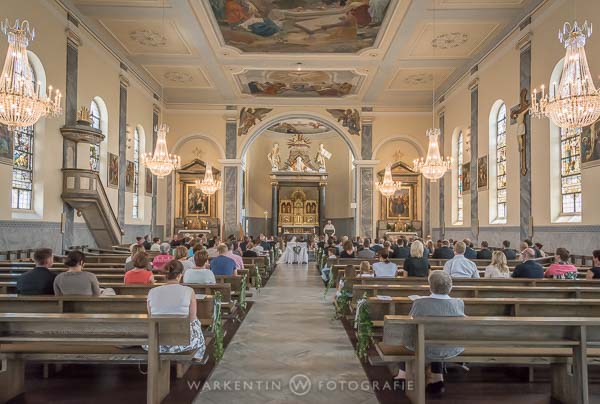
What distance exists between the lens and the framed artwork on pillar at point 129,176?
1787 centimetres

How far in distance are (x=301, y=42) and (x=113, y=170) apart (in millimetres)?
7379

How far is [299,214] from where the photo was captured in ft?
103

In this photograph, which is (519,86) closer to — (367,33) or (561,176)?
(561,176)

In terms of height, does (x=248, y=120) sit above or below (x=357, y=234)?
above

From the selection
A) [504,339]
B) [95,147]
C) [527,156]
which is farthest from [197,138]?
[504,339]

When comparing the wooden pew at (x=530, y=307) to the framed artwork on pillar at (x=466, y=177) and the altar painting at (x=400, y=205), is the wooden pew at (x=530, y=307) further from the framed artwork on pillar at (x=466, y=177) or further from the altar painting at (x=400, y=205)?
the altar painting at (x=400, y=205)

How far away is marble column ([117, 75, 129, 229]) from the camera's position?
17.0m

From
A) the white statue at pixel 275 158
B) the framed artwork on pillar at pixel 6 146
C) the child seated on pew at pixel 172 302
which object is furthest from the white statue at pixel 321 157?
the child seated on pew at pixel 172 302

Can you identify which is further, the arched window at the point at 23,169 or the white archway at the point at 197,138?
the white archway at the point at 197,138

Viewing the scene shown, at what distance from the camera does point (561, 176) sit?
11.9m

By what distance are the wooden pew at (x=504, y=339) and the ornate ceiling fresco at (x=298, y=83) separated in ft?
50.6

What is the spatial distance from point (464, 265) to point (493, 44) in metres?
9.97

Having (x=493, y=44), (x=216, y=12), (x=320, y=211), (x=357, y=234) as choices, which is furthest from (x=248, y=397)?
(x=320, y=211)

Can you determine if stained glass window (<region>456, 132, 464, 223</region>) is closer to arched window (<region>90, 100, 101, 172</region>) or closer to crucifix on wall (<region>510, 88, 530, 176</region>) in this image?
crucifix on wall (<region>510, 88, 530, 176</region>)
